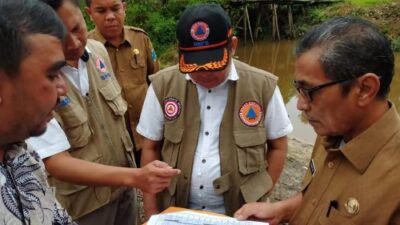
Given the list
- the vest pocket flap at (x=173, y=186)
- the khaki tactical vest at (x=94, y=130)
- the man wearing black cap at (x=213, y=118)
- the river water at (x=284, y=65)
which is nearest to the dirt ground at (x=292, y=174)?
the khaki tactical vest at (x=94, y=130)

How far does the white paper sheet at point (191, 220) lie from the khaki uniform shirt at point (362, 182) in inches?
11.5

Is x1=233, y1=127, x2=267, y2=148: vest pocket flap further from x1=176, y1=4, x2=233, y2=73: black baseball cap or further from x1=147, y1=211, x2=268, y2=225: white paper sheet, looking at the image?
x1=147, y1=211, x2=268, y2=225: white paper sheet

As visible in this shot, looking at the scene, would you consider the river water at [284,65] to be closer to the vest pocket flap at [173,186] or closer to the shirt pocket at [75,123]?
the vest pocket flap at [173,186]

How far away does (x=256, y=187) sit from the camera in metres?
2.29

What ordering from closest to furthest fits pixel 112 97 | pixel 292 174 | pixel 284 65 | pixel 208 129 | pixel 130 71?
pixel 208 129
pixel 112 97
pixel 130 71
pixel 292 174
pixel 284 65

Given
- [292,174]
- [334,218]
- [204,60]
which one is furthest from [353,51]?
[292,174]

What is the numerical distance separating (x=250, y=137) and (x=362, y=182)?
2.60 feet

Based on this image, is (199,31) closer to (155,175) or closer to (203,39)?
(203,39)

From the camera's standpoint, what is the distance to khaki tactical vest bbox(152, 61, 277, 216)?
2.20 meters

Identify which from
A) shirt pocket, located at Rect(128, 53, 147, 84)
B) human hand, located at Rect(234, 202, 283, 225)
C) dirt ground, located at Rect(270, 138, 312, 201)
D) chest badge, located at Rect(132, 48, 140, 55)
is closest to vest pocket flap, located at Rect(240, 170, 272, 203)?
human hand, located at Rect(234, 202, 283, 225)

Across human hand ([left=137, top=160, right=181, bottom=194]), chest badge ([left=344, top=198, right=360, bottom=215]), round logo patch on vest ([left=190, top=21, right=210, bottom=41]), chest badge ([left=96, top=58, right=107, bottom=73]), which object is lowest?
human hand ([left=137, top=160, right=181, bottom=194])

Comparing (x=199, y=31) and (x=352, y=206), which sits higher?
(x=199, y=31)

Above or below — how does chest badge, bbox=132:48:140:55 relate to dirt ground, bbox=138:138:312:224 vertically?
above

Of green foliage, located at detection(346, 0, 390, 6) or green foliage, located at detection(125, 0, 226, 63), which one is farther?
green foliage, located at detection(346, 0, 390, 6)
